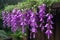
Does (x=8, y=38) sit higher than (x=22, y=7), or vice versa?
(x=22, y=7)

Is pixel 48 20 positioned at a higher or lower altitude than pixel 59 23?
higher

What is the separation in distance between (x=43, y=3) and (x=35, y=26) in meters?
0.44

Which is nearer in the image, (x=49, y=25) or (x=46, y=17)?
(x=49, y=25)

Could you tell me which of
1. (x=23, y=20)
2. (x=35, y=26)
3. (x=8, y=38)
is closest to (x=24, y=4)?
(x=23, y=20)

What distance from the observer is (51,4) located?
394 cm

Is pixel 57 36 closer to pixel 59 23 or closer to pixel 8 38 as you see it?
pixel 59 23

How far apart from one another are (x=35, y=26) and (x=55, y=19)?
1.64 ft

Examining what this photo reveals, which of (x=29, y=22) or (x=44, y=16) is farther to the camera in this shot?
(x=29, y=22)

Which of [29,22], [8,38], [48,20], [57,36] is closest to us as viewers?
[48,20]

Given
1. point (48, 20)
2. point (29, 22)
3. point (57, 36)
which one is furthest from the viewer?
point (57, 36)

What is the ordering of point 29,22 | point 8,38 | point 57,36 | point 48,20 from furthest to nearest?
point 8,38
point 57,36
point 29,22
point 48,20

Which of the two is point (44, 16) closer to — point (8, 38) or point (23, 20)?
point (23, 20)

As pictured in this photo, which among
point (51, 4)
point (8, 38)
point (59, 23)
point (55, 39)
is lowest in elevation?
point (8, 38)

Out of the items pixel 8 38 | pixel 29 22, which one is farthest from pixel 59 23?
pixel 8 38
